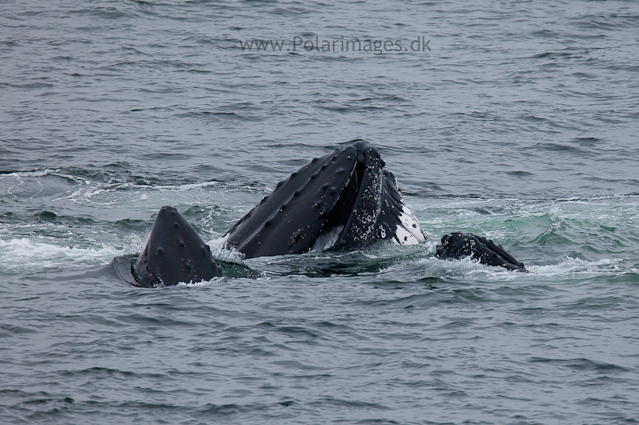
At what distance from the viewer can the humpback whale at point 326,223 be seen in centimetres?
995

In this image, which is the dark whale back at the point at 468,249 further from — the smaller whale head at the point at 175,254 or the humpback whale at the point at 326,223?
the smaller whale head at the point at 175,254

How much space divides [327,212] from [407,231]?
1.17m

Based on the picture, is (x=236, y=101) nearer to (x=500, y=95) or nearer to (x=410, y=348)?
(x=500, y=95)

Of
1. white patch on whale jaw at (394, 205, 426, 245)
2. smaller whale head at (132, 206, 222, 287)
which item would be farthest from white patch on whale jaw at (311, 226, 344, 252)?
smaller whale head at (132, 206, 222, 287)

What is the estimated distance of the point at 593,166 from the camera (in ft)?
64.4

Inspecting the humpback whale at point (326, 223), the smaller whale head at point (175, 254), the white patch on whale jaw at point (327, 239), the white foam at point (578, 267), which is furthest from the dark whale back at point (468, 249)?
the smaller whale head at point (175, 254)

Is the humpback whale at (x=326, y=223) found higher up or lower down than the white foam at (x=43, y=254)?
higher up

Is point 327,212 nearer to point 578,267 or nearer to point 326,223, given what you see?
point 326,223

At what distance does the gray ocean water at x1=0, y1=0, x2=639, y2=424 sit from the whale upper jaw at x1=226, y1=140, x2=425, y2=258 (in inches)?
9.3

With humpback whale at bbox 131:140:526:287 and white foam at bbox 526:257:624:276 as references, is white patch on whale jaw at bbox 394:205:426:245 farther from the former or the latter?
white foam at bbox 526:257:624:276

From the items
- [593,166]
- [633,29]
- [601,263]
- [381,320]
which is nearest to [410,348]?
[381,320]

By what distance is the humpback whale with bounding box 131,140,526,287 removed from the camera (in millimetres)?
9945

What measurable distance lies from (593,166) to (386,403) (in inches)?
535

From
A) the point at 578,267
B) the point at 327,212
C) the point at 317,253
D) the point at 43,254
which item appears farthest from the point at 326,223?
the point at 43,254
